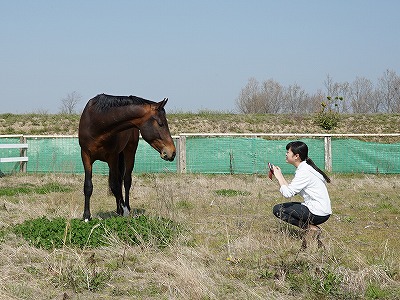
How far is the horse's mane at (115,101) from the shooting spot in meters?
7.71

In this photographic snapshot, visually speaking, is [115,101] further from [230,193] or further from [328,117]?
[328,117]

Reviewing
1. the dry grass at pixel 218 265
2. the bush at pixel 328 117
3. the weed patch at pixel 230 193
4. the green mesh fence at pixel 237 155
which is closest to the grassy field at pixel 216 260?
the dry grass at pixel 218 265

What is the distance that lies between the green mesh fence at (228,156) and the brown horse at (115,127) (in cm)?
1042

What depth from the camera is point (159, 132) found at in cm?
741

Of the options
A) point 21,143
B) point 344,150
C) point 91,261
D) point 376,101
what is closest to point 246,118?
point 344,150

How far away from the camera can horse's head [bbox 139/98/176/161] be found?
7.37 m

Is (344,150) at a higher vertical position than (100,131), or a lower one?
lower

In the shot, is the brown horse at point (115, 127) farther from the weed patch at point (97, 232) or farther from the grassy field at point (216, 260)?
the weed patch at point (97, 232)

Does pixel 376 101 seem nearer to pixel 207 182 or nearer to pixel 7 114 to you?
pixel 7 114

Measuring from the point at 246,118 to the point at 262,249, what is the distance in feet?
90.1

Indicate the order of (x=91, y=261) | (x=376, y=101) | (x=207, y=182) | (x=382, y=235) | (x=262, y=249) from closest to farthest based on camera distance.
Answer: (x=91, y=261) < (x=262, y=249) < (x=382, y=235) < (x=207, y=182) < (x=376, y=101)

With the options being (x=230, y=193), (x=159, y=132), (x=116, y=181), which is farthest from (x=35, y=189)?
(x=159, y=132)

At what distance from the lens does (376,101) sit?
Answer: 173 ft

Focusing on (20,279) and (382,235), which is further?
(382,235)
